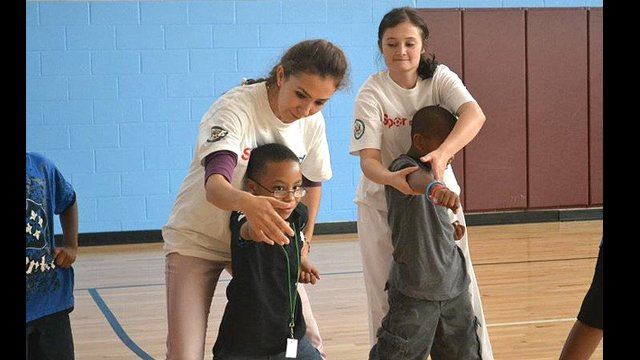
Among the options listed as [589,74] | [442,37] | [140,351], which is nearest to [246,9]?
[442,37]

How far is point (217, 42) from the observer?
8.38 metres

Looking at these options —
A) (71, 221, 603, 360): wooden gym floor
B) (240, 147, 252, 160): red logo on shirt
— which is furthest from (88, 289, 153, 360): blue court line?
(240, 147, 252, 160): red logo on shirt

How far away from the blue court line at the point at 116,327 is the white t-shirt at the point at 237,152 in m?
1.87

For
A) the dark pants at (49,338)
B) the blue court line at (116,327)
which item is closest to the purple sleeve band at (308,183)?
the dark pants at (49,338)

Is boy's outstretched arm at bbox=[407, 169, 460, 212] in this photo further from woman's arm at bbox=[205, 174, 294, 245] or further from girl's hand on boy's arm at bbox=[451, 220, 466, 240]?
woman's arm at bbox=[205, 174, 294, 245]

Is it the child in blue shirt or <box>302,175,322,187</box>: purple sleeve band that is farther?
<box>302,175,322,187</box>: purple sleeve band

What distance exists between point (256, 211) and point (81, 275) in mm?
4995

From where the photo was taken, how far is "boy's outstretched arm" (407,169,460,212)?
2592 millimetres

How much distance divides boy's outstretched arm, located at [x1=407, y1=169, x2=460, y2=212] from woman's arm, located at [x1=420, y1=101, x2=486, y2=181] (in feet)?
0.15

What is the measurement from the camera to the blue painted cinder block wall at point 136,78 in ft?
26.3

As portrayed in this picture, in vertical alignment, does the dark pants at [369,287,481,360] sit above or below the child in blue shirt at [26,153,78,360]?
below

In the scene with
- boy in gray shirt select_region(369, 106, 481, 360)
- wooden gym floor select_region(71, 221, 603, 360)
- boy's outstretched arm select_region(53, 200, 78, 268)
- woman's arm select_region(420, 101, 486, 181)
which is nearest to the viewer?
boy's outstretched arm select_region(53, 200, 78, 268)

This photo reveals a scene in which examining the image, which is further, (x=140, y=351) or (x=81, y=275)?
(x=81, y=275)
